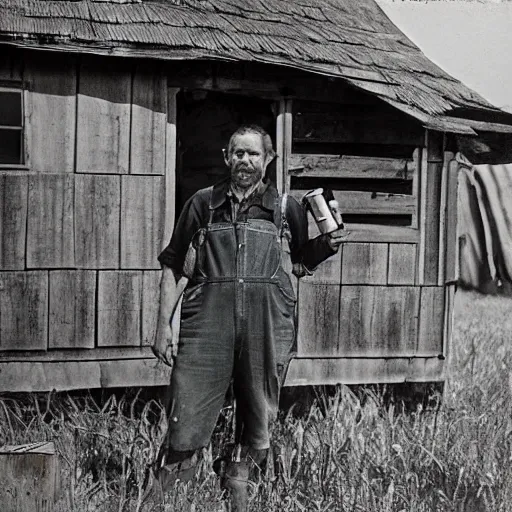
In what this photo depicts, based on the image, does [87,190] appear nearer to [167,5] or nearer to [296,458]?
[167,5]

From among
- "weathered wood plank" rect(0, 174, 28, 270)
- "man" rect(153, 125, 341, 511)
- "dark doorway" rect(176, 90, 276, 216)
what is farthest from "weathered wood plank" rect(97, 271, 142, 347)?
"dark doorway" rect(176, 90, 276, 216)

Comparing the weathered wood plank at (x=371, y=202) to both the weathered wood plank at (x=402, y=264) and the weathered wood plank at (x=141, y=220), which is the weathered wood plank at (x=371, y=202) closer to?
the weathered wood plank at (x=402, y=264)

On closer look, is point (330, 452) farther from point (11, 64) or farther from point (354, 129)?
point (11, 64)

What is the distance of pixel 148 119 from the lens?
6.62 metres

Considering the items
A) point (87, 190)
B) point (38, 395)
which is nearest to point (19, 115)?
point (87, 190)

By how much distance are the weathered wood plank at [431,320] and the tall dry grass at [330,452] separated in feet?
1.31

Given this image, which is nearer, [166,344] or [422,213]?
[166,344]

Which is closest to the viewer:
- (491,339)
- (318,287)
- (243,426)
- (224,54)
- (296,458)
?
(243,426)

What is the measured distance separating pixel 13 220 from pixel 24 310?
0.58 metres

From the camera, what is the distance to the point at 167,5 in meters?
6.77

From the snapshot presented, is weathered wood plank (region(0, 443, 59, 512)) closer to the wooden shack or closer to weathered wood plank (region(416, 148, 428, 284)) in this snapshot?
the wooden shack

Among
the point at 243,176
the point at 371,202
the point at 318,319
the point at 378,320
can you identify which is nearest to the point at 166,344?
the point at 243,176

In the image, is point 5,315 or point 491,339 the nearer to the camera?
point 5,315

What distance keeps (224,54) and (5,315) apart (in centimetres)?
218
